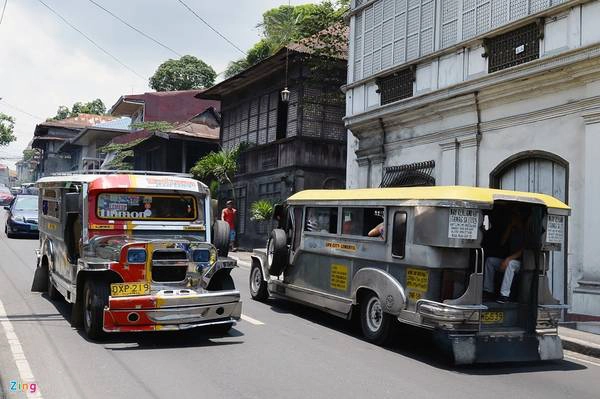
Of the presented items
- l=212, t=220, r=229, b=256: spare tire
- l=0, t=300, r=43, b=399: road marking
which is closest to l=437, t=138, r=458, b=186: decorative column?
l=212, t=220, r=229, b=256: spare tire

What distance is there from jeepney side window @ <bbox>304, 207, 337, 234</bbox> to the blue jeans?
243 cm

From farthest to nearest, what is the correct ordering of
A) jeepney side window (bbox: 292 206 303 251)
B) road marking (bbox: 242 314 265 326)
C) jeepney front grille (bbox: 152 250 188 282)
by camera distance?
jeepney side window (bbox: 292 206 303 251)
road marking (bbox: 242 314 265 326)
jeepney front grille (bbox: 152 250 188 282)

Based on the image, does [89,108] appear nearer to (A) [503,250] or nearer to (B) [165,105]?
(B) [165,105]

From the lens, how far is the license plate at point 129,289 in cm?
754

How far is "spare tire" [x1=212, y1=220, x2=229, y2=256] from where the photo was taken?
8.97 metres

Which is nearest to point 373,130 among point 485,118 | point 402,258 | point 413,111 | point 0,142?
point 413,111

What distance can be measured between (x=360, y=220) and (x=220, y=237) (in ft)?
6.89

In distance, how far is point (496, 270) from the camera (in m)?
8.48

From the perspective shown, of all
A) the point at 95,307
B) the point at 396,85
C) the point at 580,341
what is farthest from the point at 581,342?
the point at 396,85

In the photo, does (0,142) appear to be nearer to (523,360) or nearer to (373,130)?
(373,130)

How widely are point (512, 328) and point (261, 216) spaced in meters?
14.0

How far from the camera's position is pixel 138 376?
619 cm

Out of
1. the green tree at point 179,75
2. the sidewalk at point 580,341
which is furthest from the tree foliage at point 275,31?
the sidewalk at point 580,341

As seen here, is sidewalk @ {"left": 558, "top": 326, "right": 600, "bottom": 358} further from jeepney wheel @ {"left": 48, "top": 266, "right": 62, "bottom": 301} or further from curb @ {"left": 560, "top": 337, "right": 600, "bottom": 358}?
jeepney wheel @ {"left": 48, "top": 266, "right": 62, "bottom": 301}
